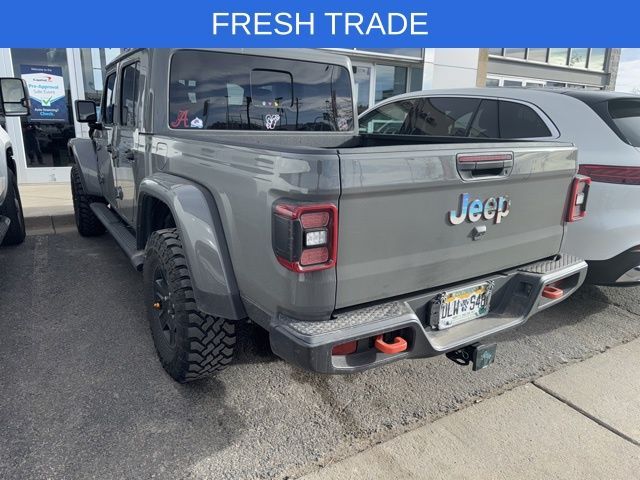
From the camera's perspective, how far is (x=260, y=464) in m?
2.22

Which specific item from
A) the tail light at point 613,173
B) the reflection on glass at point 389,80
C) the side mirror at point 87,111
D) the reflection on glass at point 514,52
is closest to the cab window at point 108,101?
the side mirror at point 87,111

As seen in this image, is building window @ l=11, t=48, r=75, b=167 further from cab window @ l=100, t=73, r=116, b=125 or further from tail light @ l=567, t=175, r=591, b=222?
tail light @ l=567, t=175, r=591, b=222

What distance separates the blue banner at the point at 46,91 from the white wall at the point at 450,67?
770 cm

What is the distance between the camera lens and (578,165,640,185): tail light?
10.7 feet

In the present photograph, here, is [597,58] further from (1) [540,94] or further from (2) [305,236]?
(2) [305,236]

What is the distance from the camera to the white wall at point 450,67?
11.4 metres

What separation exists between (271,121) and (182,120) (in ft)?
2.18

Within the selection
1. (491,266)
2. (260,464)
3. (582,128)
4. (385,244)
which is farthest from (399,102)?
(260,464)

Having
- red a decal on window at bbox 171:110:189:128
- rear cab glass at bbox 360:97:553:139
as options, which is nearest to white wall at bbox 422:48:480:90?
rear cab glass at bbox 360:97:553:139

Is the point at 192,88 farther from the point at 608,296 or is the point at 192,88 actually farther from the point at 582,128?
the point at 608,296

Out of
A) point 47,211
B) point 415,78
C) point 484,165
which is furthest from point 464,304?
point 415,78

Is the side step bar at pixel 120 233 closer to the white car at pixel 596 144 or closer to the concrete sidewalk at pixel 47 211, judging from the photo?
the concrete sidewalk at pixel 47 211

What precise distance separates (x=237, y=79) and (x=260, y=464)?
2.43m

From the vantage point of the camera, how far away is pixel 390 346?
79.0 inches
